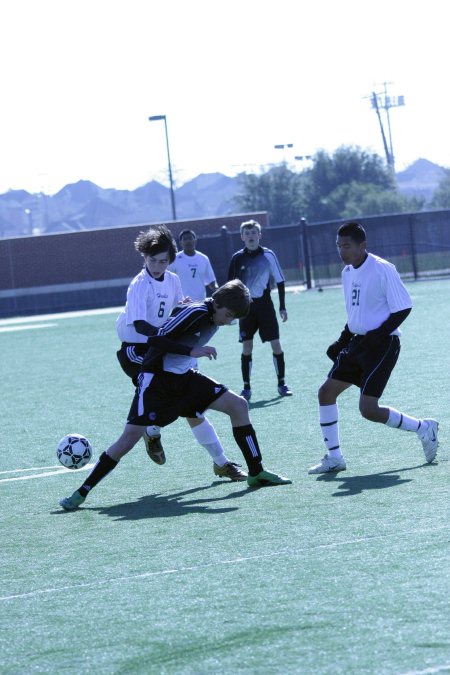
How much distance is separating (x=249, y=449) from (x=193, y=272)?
7.72 metres

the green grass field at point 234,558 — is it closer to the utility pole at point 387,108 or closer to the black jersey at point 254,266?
the black jersey at point 254,266

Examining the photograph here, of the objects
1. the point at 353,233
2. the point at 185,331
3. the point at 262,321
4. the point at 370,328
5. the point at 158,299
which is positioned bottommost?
the point at 262,321

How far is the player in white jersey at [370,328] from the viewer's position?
27.1ft

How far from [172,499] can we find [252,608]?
301cm

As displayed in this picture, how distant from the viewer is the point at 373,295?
8.28 meters

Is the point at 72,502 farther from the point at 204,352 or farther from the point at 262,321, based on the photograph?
the point at 262,321

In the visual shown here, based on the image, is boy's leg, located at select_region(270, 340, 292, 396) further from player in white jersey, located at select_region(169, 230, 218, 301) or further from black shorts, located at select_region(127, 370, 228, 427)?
black shorts, located at select_region(127, 370, 228, 427)

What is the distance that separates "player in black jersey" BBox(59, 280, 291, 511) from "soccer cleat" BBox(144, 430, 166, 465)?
3.59 feet

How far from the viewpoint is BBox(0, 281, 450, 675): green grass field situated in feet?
15.0

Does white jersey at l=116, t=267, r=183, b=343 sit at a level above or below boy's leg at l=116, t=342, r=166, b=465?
above

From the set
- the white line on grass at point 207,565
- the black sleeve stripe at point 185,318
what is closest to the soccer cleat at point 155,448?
the black sleeve stripe at point 185,318

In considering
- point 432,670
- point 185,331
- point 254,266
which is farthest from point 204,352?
point 254,266

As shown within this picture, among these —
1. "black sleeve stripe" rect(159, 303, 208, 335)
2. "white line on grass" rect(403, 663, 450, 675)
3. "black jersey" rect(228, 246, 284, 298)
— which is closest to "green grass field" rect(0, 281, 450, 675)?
"white line on grass" rect(403, 663, 450, 675)

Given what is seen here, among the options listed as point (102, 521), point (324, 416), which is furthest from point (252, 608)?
point (324, 416)
